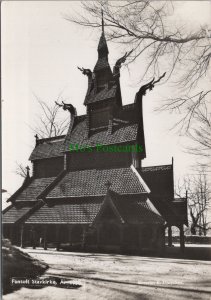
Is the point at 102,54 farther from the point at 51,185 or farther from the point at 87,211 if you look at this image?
the point at 87,211

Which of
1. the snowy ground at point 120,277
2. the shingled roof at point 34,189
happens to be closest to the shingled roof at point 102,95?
the shingled roof at point 34,189

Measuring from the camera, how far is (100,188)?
708 centimetres

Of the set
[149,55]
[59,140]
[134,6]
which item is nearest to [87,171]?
[59,140]

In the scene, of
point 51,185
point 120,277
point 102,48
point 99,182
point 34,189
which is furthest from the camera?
point 51,185

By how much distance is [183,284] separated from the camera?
5695mm

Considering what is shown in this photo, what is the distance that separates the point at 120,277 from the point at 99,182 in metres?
2.08

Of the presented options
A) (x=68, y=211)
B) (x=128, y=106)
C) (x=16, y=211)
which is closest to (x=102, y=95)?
(x=128, y=106)

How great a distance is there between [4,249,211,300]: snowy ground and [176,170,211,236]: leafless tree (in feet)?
3.17

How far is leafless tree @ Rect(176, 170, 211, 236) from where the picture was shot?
645 centimetres

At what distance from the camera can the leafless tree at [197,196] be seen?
21.1 feet

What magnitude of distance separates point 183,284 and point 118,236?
169cm

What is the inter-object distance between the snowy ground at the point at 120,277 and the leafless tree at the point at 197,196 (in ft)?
3.17

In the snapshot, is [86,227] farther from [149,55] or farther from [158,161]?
[149,55]

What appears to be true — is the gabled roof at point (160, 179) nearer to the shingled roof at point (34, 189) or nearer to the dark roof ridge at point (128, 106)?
the dark roof ridge at point (128, 106)
